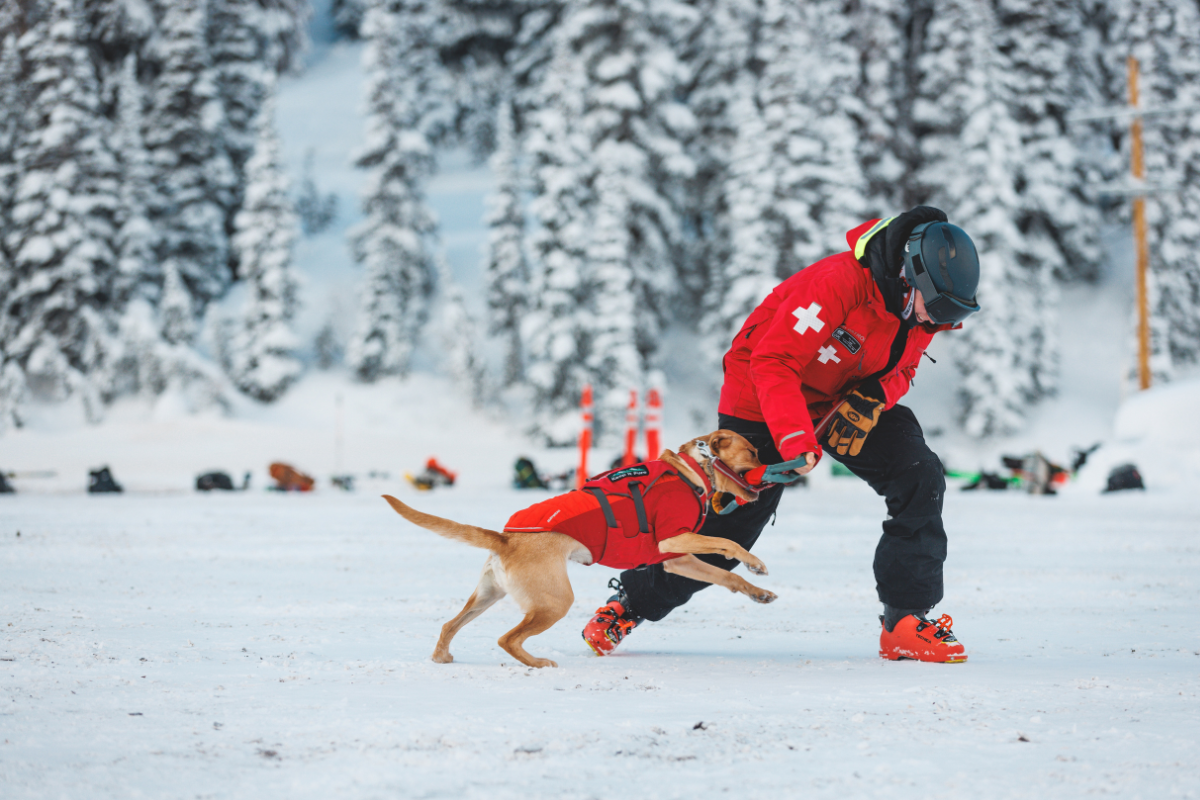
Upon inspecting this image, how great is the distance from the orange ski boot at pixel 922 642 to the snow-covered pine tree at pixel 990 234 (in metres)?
24.6

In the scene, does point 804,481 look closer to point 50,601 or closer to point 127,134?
point 50,601

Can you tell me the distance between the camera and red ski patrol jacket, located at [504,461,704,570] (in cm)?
317

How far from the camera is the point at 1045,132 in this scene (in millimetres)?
30094

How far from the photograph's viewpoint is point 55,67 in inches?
1000

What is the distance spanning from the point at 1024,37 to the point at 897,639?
33006mm

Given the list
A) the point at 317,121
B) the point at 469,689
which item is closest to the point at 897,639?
the point at 469,689

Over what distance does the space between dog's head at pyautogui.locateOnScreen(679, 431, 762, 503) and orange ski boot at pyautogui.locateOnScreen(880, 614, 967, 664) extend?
2.39 feet

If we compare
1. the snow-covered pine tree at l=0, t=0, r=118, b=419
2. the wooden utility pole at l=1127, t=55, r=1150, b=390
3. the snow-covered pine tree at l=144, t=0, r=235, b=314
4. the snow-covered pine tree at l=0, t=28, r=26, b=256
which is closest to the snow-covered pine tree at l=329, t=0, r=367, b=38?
the snow-covered pine tree at l=144, t=0, r=235, b=314

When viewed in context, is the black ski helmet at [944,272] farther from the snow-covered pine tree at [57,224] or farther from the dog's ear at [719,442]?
the snow-covered pine tree at [57,224]

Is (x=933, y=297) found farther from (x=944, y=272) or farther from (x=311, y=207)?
(x=311, y=207)

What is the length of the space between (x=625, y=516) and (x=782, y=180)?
81.9 feet

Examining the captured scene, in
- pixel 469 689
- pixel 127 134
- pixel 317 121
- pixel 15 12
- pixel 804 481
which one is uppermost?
pixel 317 121

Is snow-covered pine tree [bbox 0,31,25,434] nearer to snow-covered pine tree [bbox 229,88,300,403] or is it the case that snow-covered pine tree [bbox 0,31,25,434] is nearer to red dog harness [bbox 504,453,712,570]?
snow-covered pine tree [bbox 229,88,300,403]

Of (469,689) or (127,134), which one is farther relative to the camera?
A: (127,134)
